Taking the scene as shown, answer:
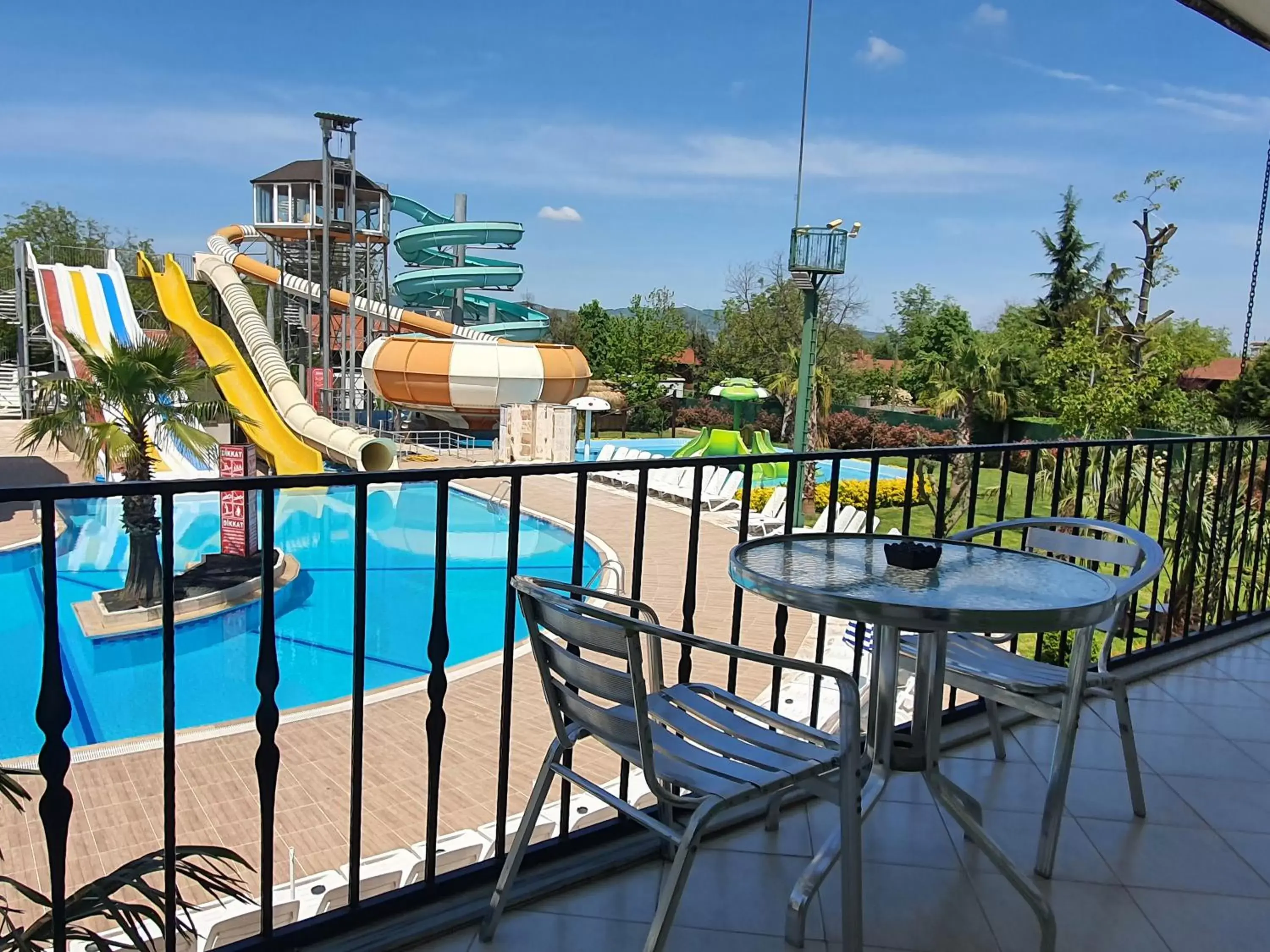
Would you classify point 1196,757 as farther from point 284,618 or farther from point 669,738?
point 284,618

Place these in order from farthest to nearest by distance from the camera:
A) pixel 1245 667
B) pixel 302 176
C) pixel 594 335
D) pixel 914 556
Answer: pixel 594 335 < pixel 302 176 < pixel 1245 667 < pixel 914 556

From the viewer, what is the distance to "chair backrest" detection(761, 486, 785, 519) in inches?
601

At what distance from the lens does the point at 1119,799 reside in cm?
262

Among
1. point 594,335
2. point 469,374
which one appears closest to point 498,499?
point 469,374

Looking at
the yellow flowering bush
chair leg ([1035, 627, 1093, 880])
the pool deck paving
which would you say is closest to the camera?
Result: chair leg ([1035, 627, 1093, 880])

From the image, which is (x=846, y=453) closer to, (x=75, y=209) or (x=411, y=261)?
(x=411, y=261)

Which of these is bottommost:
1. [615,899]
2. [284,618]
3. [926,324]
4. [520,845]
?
[284,618]

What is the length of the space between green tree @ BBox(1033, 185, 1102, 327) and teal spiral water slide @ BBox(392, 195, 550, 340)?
2124cm

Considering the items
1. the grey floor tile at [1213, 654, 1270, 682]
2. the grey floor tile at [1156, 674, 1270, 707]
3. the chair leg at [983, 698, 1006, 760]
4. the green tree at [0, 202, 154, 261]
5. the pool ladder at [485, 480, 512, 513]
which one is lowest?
the pool ladder at [485, 480, 512, 513]

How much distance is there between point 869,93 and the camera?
4056cm

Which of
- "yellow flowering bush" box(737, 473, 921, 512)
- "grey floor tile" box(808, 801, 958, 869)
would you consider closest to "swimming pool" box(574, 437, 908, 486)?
"yellow flowering bush" box(737, 473, 921, 512)

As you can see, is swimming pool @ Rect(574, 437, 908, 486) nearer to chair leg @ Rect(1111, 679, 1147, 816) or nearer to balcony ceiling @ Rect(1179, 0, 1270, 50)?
balcony ceiling @ Rect(1179, 0, 1270, 50)

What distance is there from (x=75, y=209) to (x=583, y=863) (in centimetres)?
4834

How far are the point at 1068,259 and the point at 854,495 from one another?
2502cm
